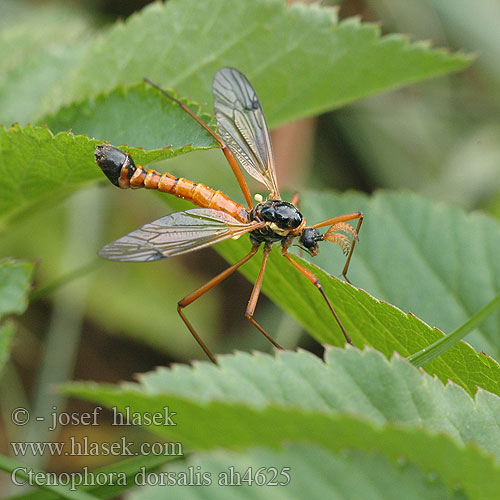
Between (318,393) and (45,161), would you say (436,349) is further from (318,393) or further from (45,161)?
(45,161)

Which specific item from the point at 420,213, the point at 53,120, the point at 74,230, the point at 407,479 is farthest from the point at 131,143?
the point at 74,230

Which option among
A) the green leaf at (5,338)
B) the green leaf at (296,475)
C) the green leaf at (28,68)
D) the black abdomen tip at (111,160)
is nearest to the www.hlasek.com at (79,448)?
the green leaf at (5,338)

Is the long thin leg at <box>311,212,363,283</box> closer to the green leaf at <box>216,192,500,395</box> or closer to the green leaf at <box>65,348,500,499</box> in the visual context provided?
the green leaf at <box>216,192,500,395</box>

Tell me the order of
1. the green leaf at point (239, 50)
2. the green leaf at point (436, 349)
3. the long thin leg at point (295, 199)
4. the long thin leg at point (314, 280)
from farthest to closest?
the long thin leg at point (295, 199) < the green leaf at point (239, 50) < the long thin leg at point (314, 280) < the green leaf at point (436, 349)

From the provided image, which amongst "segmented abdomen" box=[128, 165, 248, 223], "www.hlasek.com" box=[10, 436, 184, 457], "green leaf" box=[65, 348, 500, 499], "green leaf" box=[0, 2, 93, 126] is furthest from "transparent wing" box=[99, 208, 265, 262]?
"www.hlasek.com" box=[10, 436, 184, 457]

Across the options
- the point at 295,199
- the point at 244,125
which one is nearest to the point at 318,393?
the point at 295,199

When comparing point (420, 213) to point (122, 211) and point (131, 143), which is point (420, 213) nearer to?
point (131, 143)

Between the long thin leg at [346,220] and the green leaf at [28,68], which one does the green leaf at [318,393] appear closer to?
the long thin leg at [346,220]
